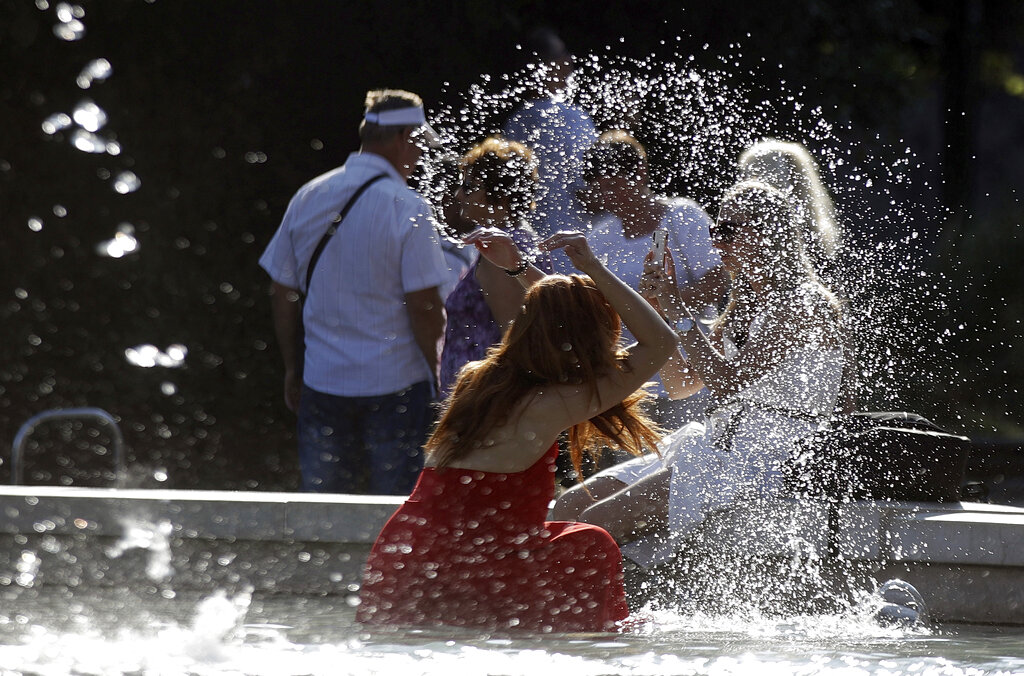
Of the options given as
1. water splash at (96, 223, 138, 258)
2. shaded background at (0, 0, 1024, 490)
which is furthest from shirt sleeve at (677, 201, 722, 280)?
water splash at (96, 223, 138, 258)

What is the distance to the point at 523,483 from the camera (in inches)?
125

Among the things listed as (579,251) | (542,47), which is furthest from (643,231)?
(542,47)

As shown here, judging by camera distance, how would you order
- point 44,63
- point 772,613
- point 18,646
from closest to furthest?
point 18,646 → point 772,613 → point 44,63

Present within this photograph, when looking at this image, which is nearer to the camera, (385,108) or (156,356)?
(385,108)

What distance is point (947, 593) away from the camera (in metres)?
3.96

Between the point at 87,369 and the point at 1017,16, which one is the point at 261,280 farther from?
the point at 1017,16

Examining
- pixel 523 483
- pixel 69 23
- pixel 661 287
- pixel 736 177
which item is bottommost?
pixel 523 483

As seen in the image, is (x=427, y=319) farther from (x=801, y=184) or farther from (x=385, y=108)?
(x=801, y=184)

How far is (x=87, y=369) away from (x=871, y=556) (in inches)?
204

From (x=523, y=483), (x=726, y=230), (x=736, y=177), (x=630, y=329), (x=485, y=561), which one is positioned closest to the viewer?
(x=485, y=561)

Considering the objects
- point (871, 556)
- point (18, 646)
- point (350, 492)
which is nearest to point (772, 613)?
point (871, 556)

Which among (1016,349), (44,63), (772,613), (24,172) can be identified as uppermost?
(44,63)

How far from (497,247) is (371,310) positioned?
98 centimetres

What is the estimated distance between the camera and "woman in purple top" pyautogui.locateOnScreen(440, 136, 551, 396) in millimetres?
4227
